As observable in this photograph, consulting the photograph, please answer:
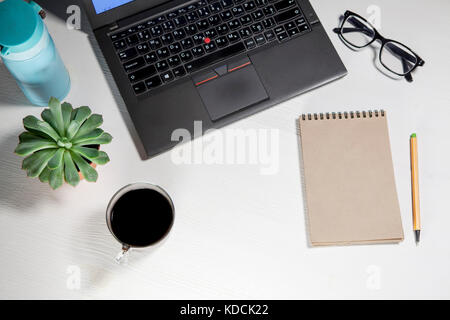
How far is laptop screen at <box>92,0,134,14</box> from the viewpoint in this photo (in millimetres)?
764

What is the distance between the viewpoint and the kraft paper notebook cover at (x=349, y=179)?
74 centimetres

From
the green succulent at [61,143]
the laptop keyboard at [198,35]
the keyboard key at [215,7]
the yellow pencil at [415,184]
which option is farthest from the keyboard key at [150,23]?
the yellow pencil at [415,184]

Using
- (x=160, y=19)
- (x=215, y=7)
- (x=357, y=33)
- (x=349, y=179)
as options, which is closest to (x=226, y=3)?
(x=215, y=7)

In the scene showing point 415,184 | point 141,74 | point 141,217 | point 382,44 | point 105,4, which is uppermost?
point 105,4

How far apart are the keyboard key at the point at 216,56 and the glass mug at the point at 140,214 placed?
231 millimetres

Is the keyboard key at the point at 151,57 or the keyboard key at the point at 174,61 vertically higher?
the keyboard key at the point at 151,57

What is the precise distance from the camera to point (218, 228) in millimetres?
752

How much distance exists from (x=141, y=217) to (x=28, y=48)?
0.99ft

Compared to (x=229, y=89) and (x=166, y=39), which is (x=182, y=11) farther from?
(x=229, y=89)

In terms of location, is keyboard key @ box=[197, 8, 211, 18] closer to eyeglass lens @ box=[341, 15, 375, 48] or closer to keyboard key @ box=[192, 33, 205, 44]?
keyboard key @ box=[192, 33, 205, 44]

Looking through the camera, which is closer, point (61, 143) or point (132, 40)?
point (61, 143)

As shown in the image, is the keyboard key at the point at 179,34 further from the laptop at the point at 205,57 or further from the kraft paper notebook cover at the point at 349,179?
the kraft paper notebook cover at the point at 349,179
